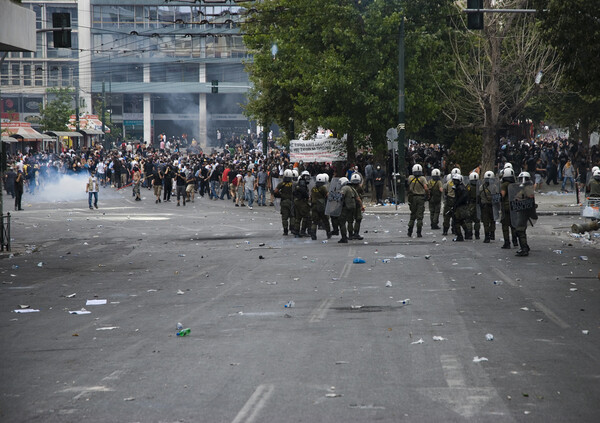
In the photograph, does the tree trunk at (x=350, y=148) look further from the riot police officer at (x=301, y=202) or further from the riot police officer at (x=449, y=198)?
the riot police officer at (x=449, y=198)

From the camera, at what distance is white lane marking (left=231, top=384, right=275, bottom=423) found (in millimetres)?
6836

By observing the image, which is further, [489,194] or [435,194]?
[435,194]

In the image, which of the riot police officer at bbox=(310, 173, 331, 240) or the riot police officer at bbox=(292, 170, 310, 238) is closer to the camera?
the riot police officer at bbox=(310, 173, 331, 240)

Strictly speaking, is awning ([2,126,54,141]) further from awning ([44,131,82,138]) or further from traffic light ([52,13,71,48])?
traffic light ([52,13,71,48])

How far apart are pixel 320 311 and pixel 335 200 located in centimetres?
1074

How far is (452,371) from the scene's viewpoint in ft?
27.4

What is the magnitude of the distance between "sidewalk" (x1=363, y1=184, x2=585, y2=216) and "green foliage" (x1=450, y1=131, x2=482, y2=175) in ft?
12.3

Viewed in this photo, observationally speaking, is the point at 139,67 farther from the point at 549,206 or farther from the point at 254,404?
the point at 254,404

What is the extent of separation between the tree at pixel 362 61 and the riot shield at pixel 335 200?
15514 mm

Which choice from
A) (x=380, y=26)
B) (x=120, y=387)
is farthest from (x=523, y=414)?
(x=380, y=26)

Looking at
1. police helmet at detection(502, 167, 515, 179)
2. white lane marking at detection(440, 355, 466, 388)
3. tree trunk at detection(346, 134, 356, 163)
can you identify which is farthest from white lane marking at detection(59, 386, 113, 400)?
tree trunk at detection(346, 134, 356, 163)

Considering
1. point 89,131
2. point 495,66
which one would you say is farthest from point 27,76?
point 495,66

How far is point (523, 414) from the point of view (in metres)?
6.89

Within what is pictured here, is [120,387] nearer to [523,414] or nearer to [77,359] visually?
[77,359]
